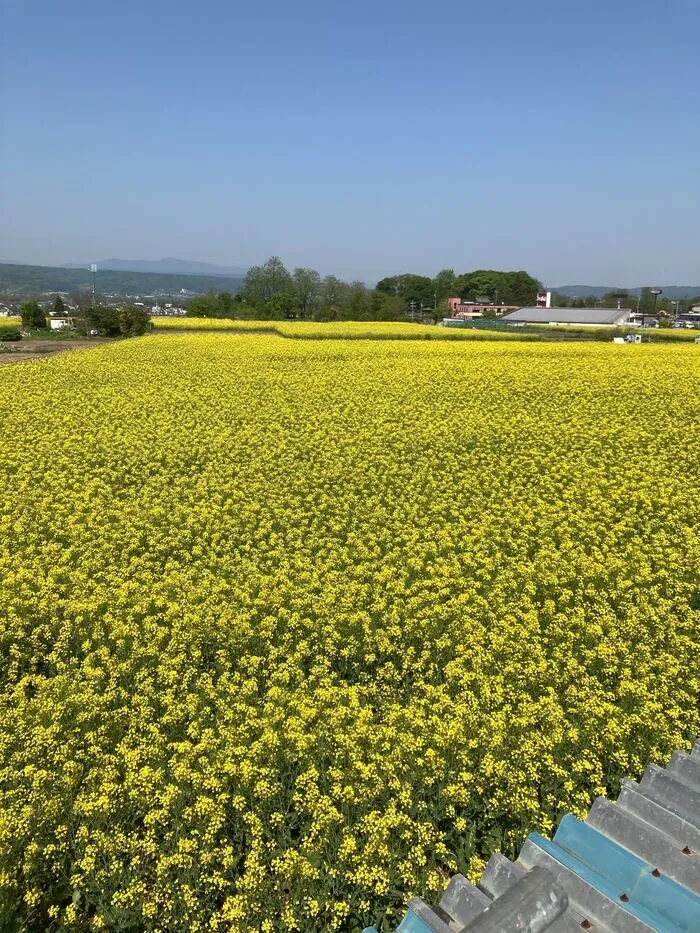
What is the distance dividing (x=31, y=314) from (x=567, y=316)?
62.7 m

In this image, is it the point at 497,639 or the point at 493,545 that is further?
the point at 493,545

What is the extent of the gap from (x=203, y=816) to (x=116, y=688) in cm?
157

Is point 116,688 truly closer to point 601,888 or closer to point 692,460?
point 601,888

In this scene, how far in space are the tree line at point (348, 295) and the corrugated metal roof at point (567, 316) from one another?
1595 cm

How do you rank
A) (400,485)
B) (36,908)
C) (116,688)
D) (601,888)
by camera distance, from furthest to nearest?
(400,485) → (116,688) → (36,908) → (601,888)

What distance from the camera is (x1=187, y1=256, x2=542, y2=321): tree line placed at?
75438 millimetres

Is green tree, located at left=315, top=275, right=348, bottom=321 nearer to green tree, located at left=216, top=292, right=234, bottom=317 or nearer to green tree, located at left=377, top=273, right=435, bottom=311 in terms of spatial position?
green tree, located at left=216, top=292, right=234, bottom=317

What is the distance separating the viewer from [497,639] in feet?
18.4

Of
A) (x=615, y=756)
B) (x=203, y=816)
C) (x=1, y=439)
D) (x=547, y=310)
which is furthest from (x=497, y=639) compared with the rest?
(x=547, y=310)

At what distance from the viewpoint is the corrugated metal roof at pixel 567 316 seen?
7594cm

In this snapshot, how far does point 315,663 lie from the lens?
548cm

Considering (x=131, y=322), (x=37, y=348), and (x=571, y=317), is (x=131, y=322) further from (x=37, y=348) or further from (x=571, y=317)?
(x=571, y=317)

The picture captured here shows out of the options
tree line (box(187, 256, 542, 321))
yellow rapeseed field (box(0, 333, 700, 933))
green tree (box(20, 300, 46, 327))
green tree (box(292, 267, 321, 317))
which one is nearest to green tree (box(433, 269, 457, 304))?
tree line (box(187, 256, 542, 321))

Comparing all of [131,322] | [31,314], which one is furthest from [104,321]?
[31,314]
